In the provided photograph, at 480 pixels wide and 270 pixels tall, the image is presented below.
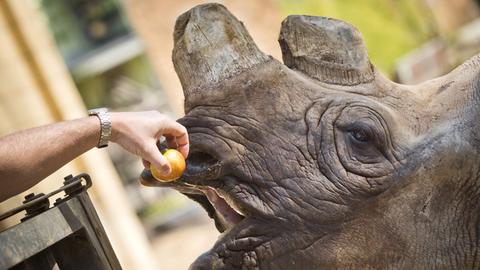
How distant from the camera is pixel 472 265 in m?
2.94

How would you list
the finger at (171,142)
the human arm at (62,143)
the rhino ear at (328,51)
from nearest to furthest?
the human arm at (62,143) < the finger at (171,142) < the rhino ear at (328,51)

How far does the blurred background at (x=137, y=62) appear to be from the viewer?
7070 mm

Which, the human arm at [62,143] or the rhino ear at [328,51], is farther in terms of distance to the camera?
the rhino ear at [328,51]

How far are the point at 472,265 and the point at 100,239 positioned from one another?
128 cm

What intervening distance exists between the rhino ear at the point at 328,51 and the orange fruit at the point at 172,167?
A: 0.64 m

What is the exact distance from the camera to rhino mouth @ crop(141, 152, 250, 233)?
9.25 ft

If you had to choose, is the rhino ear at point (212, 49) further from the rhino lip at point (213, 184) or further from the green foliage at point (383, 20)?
the green foliage at point (383, 20)

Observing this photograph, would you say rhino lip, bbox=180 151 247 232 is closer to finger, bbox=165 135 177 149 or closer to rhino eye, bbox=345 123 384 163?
finger, bbox=165 135 177 149

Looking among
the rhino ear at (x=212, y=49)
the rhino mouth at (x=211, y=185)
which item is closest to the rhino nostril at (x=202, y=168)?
the rhino mouth at (x=211, y=185)

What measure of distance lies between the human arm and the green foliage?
10894 millimetres

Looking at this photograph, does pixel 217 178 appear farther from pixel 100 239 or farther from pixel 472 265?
pixel 472 265

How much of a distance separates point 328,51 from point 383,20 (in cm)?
1302

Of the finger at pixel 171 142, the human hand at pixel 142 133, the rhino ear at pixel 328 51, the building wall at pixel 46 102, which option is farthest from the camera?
the building wall at pixel 46 102

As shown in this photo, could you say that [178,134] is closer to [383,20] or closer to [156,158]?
[156,158]
